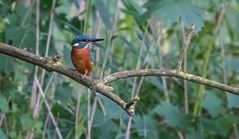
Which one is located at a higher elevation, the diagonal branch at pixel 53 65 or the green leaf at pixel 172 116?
the diagonal branch at pixel 53 65

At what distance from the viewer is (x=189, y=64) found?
12.1ft

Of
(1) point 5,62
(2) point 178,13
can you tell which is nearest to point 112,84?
(1) point 5,62

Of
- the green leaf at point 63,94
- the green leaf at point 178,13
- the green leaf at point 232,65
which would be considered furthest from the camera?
the green leaf at point 232,65

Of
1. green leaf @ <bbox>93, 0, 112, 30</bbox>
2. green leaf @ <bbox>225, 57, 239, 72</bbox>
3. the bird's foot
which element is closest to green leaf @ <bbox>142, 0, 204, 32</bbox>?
green leaf @ <bbox>93, 0, 112, 30</bbox>

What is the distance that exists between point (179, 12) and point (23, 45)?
746 mm

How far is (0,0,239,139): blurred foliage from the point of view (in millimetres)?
2535

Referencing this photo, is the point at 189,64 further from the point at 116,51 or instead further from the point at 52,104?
the point at 52,104

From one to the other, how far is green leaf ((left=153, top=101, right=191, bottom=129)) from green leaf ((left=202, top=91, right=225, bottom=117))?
152 mm

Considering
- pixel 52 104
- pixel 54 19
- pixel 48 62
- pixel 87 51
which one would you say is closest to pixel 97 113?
pixel 52 104

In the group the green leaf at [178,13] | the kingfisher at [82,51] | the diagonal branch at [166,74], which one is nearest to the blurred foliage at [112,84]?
the green leaf at [178,13]

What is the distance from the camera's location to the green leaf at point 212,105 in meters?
3.15

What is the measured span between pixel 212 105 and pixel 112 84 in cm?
60

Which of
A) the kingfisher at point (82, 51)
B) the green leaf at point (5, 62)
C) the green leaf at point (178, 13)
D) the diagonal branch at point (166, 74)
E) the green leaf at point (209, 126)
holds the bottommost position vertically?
the green leaf at point (209, 126)

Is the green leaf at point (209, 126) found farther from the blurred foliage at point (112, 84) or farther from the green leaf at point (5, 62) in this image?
the green leaf at point (5, 62)
